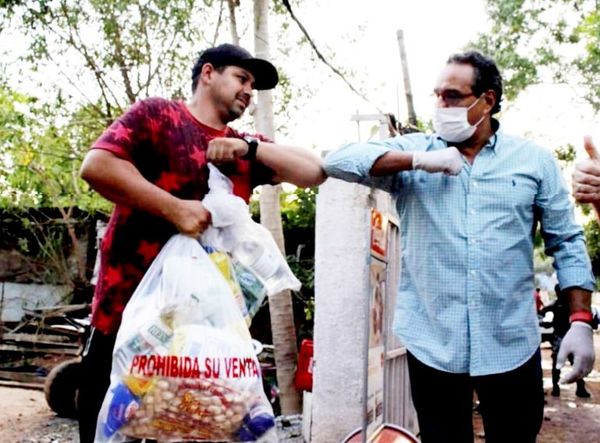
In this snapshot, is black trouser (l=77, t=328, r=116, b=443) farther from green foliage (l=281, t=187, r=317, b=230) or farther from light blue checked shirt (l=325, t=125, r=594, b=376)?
green foliage (l=281, t=187, r=317, b=230)

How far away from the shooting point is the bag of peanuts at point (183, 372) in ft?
6.01

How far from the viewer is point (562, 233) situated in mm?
2342

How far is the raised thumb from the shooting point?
244 cm

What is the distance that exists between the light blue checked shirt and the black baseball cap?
1.14 ft

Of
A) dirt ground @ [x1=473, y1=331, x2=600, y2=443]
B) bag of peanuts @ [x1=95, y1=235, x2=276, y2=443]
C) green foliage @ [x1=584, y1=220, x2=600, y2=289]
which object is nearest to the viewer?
bag of peanuts @ [x1=95, y1=235, x2=276, y2=443]

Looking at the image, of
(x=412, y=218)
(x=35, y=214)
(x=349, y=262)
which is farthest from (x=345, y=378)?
(x=35, y=214)

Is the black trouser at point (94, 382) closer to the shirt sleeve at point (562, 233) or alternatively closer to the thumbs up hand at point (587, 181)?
the shirt sleeve at point (562, 233)

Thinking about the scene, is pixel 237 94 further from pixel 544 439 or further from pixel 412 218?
pixel 544 439

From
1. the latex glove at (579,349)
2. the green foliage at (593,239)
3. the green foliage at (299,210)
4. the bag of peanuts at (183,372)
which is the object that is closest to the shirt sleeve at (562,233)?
the latex glove at (579,349)

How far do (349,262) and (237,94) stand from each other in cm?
282

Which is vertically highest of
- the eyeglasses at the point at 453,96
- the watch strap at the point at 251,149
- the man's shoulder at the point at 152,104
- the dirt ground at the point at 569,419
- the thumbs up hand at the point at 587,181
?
the eyeglasses at the point at 453,96

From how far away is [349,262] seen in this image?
16.3 ft

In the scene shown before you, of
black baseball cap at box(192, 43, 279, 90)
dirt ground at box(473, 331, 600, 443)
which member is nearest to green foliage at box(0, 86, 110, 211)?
dirt ground at box(473, 331, 600, 443)

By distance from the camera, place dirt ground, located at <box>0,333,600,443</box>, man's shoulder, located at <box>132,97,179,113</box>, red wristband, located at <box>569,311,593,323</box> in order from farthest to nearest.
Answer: dirt ground, located at <box>0,333,600,443</box>
red wristband, located at <box>569,311,593,323</box>
man's shoulder, located at <box>132,97,179,113</box>
